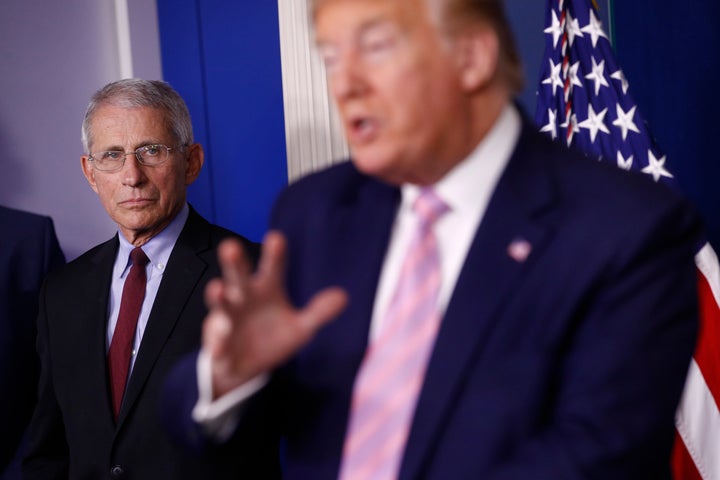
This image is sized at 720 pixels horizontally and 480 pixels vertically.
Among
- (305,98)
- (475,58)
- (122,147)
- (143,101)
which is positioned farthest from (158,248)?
(475,58)

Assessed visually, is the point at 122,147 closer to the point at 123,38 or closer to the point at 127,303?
the point at 127,303

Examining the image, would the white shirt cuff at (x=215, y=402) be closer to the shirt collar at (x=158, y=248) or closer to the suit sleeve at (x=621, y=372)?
the suit sleeve at (x=621, y=372)

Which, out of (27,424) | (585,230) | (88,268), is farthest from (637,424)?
(27,424)

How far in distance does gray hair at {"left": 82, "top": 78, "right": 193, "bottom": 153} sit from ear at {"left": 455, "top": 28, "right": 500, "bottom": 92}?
1389mm

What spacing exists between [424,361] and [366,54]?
1.35 feet

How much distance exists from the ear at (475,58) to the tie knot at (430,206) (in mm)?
155

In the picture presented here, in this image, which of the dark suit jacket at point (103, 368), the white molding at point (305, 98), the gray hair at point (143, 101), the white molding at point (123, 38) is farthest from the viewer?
the white molding at point (123, 38)

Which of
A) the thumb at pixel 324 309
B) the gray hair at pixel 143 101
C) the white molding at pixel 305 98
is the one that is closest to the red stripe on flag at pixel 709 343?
the white molding at pixel 305 98

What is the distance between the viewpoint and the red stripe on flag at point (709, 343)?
269 centimetres

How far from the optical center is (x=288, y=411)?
136 cm

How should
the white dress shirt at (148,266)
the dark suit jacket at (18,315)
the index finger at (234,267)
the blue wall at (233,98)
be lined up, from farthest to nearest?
the blue wall at (233,98) < the dark suit jacket at (18,315) < the white dress shirt at (148,266) < the index finger at (234,267)

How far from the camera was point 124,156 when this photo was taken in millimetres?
2408

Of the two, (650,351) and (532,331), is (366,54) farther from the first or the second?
(650,351)

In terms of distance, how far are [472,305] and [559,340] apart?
0.13m
